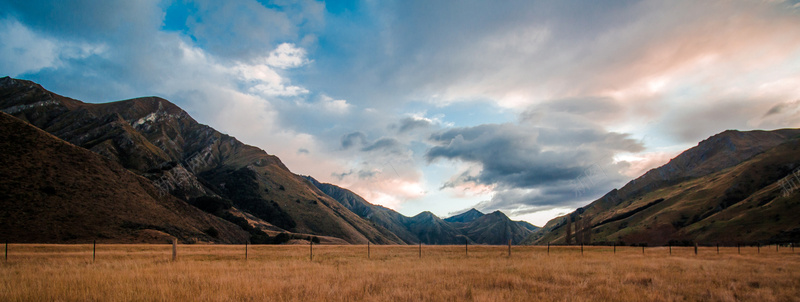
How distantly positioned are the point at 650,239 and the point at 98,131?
250002 mm

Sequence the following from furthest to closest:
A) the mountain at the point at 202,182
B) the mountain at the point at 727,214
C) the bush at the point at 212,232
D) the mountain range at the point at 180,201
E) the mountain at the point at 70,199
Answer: the mountain at the point at 202,182 → the mountain at the point at 727,214 → the bush at the point at 212,232 → the mountain range at the point at 180,201 → the mountain at the point at 70,199

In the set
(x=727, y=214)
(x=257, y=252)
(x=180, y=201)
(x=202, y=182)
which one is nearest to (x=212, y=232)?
(x=180, y=201)

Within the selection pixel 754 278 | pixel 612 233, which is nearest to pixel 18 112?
pixel 754 278

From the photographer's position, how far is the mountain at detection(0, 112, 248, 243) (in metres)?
56.4

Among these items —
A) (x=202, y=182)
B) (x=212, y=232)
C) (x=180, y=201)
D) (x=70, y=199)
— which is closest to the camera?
(x=70, y=199)

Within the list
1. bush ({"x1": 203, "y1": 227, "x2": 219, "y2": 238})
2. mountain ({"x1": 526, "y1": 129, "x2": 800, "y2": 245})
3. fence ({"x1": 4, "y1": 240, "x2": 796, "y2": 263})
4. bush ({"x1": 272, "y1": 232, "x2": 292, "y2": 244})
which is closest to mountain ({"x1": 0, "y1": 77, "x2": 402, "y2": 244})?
bush ({"x1": 272, "y1": 232, "x2": 292, "y2": 244})

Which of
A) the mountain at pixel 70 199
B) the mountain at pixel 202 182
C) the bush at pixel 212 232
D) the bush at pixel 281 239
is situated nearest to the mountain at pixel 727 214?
the bush at pixel 281 239

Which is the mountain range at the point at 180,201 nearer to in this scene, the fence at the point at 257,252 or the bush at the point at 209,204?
the bush at the point at 209,204

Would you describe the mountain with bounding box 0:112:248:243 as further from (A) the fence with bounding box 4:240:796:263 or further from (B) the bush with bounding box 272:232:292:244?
(B) the bush with bounding box 272:232:292:244

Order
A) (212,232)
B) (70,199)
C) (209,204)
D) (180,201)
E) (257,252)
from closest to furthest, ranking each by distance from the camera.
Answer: (257,252) < (70,199) < (212,232) < (180,201) < (209,204)

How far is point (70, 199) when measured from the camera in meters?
62.9

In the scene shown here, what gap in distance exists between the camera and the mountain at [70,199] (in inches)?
2219

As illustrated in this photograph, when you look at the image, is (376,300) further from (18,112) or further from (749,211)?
(18,112)

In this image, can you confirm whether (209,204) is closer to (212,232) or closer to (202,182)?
(212,232)
